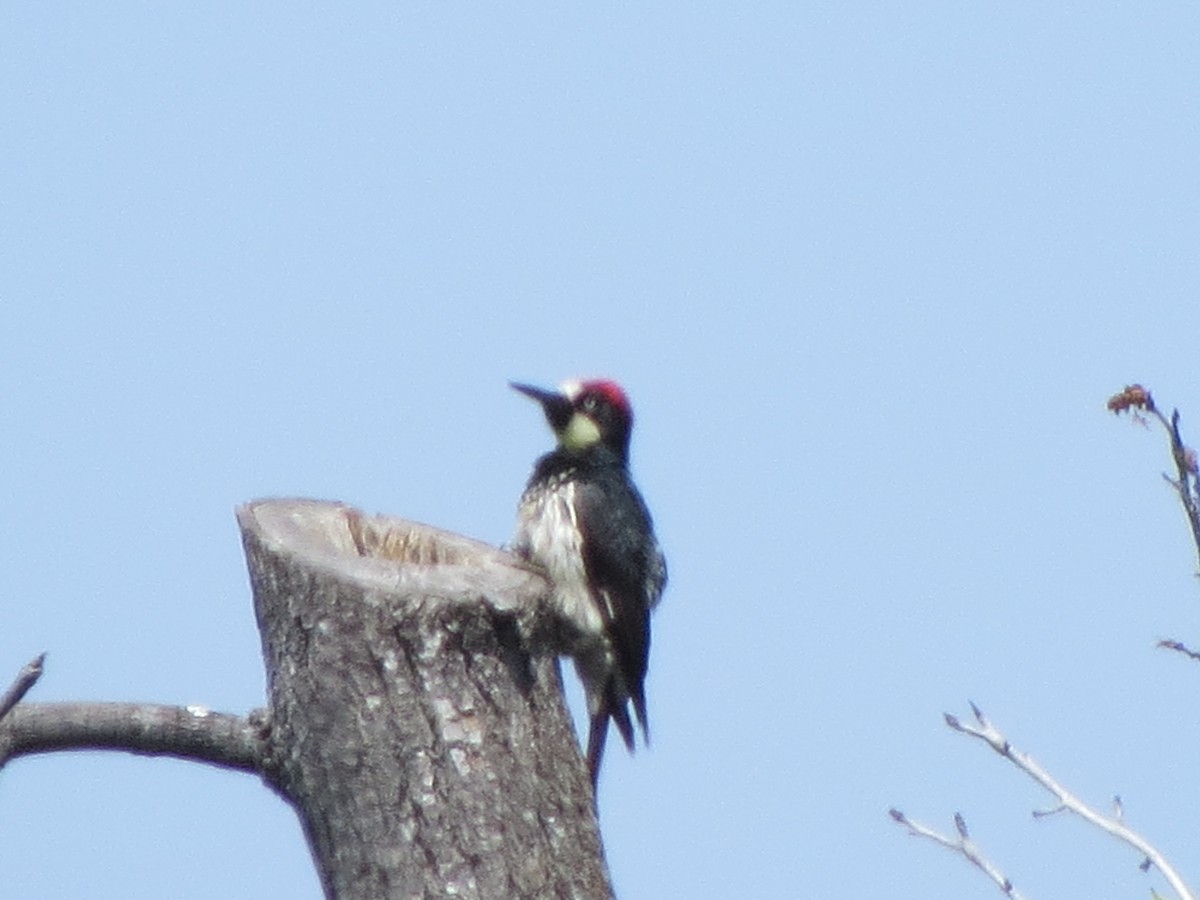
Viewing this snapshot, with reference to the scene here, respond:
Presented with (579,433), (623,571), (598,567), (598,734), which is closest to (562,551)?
(598,567)

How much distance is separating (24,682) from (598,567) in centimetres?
254

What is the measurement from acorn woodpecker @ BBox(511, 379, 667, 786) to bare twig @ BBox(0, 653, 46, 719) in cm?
194

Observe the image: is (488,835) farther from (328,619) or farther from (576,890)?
(328,619)

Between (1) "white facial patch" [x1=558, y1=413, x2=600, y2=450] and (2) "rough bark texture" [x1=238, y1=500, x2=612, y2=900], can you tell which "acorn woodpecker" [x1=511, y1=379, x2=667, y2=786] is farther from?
(2) "rough bark texture" [x1=238, y1=500, x2=612, y2=900]

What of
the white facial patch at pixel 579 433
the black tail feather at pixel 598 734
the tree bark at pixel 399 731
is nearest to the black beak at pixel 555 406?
the white facial patch at pixel 579 433

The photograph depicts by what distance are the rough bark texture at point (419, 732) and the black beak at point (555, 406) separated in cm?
263

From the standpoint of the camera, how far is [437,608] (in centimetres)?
448

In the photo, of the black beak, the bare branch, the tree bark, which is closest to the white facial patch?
the black beak

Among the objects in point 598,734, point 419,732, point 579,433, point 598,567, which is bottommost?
point 419,732

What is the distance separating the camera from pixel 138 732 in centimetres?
454

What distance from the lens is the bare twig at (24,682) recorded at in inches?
153

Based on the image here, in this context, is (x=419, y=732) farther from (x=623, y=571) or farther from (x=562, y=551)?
(x=623, y=571)

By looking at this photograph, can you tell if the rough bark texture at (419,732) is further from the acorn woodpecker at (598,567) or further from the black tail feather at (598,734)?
the black tail feather at (598,734)

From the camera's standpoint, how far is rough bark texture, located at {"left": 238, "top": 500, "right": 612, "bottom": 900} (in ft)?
14.2
